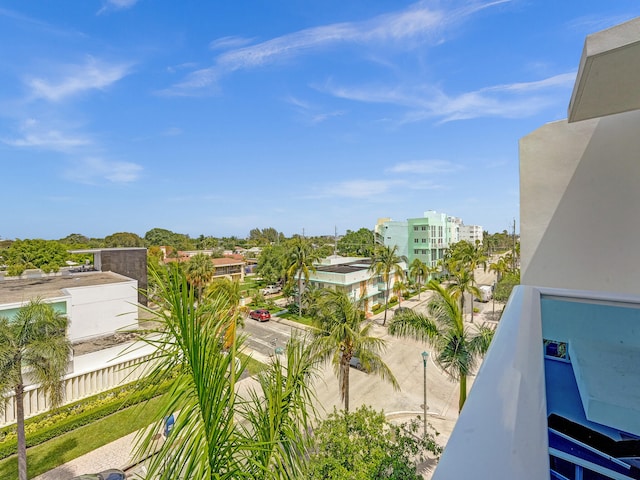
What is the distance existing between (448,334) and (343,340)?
3.25m

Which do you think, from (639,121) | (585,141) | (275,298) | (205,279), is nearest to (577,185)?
(585,141)

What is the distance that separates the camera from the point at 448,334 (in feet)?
31.2

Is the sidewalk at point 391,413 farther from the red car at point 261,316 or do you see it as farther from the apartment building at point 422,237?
the apartment building at point 422,237

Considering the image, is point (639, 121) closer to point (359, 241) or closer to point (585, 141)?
point (585, 141)

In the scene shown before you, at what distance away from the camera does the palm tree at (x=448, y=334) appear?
9.18 m

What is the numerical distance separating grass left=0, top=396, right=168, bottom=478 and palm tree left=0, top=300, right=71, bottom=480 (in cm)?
125

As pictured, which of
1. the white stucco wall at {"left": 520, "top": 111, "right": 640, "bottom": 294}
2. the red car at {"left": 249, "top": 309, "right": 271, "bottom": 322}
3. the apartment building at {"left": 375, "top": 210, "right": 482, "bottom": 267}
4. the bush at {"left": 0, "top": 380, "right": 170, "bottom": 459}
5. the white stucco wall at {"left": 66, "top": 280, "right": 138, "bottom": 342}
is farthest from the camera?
the apartment building at {"left": 375, "top": 210, "right": 482, "bottom": 267}

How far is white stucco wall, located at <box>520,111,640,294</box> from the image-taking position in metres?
4.84

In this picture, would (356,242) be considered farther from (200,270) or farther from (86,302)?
(86,302)

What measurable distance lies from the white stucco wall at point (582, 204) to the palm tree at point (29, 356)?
11914 mm

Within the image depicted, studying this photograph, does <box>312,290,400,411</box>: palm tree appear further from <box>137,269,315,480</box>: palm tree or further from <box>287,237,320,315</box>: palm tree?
<box>287,237,320,315</box>: palm tree

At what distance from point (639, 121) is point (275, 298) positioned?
29.8 metres

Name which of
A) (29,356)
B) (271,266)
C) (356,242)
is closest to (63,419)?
(29,356)

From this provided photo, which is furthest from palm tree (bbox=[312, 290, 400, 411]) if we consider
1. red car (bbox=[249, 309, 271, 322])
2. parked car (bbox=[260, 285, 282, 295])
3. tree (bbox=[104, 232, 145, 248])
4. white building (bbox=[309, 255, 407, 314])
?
tree (bbox=[104, 232, 145, 248])
